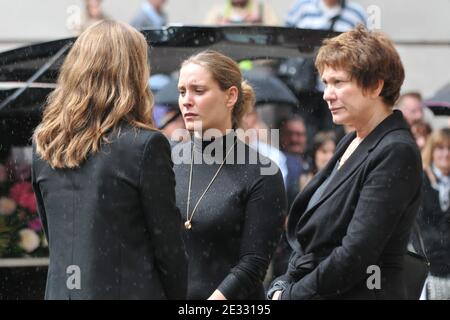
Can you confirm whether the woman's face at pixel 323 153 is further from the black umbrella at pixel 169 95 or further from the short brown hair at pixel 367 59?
the short brown hair at pixel 367 59

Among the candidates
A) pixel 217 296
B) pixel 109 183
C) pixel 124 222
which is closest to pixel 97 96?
pixel 109 183

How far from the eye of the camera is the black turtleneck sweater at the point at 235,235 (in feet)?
14.3

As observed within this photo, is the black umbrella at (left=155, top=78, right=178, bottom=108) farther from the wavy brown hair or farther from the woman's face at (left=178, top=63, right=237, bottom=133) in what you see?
the wavy brown hair

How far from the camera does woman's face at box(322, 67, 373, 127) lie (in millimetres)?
4031

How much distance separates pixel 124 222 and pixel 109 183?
135 millimetres

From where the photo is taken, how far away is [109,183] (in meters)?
3.62

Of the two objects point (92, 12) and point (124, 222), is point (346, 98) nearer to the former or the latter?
point (124, 222)

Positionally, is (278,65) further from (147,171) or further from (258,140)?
(147,171)

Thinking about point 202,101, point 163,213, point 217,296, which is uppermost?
point 202,101

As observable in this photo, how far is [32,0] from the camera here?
11266 millimetres

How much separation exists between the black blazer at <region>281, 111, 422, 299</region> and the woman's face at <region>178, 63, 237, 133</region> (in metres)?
0.76

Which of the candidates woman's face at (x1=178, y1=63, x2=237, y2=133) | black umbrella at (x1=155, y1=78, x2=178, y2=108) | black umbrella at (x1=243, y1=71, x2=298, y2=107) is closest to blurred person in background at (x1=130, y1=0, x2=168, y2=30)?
black umbrella at (x1=243, y1=71, x2=298, y2=107)

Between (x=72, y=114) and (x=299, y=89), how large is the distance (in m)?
4.23

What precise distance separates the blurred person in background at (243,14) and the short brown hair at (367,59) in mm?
5563
